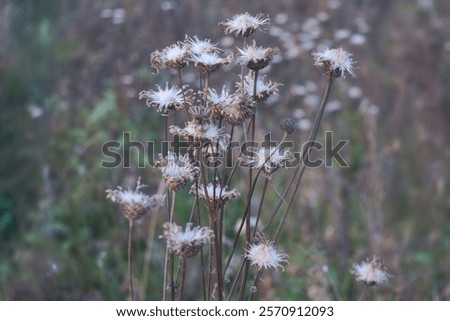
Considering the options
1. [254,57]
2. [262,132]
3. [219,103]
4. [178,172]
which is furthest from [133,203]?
[262,132]

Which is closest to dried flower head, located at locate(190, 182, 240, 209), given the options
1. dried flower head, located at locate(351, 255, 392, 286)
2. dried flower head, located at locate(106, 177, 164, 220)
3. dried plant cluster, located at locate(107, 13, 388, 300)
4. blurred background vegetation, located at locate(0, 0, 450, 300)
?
dried plant cluster, located at locate(107, 13, 388, 300)

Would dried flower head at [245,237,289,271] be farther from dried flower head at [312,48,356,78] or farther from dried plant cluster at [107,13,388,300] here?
dried flower head at [312,48,356,78]

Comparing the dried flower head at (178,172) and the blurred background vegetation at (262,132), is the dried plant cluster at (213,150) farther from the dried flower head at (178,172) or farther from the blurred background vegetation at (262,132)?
the blurred background vegetation at (262,132)

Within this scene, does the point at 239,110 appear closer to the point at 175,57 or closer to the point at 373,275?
the point at 175,57

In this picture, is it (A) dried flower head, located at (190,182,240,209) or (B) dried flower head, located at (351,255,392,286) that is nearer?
(A) dried flower head, located at (190,182,240,209)

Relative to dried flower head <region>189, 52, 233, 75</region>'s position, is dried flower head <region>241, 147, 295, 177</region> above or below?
below

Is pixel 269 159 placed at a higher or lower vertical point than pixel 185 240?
higher

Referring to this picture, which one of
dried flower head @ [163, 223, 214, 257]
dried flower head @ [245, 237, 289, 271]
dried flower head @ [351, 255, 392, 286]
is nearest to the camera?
dried flower head @ [163, 223, 214, 257]

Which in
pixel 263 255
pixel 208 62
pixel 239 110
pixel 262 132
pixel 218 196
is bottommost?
pixel 263 255
